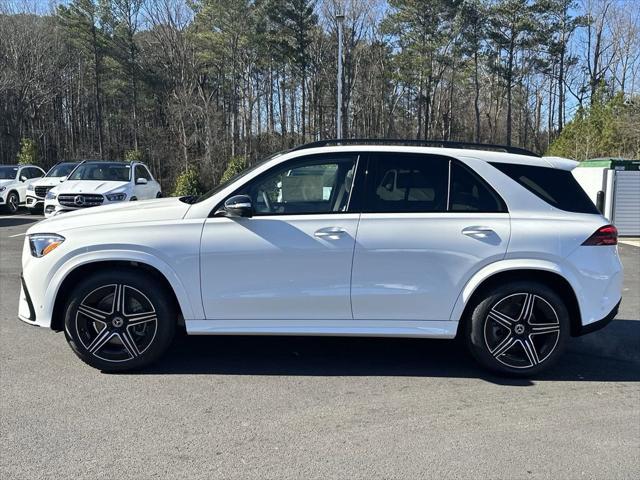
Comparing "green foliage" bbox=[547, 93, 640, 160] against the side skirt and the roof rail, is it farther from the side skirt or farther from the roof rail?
the side skirt

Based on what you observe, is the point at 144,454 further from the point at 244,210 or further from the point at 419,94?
the point at 419,94

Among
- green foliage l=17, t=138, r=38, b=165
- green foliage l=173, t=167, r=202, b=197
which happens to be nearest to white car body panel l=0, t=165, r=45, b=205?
green foliage l=173, t=167, r=202, b=197

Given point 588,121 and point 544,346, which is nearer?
point 544,346

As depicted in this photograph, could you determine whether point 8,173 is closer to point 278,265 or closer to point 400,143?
point 278,265

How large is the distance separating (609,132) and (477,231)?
24.8 meters

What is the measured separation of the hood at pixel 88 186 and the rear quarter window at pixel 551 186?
10.4m

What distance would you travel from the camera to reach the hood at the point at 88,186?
12438mm

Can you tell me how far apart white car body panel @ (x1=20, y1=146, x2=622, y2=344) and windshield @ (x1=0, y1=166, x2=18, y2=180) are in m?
16.6

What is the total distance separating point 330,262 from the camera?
4.25 meters

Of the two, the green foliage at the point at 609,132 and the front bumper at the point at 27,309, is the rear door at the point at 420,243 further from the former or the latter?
the green foliage at the point at 609,132

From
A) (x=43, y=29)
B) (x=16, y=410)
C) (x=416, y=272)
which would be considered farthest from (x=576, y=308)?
(x=43, y=29)

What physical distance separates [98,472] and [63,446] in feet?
1.38

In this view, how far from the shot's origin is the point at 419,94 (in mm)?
45469

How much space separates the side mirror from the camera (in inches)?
165
